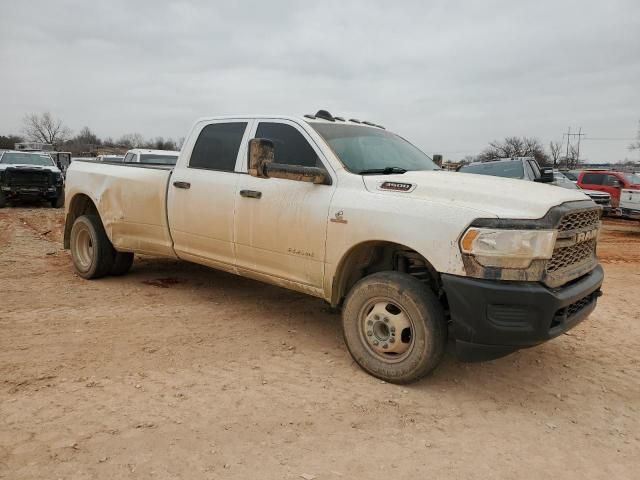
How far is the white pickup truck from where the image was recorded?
310 centimetres

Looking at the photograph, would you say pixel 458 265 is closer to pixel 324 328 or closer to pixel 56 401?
pixel 324 328

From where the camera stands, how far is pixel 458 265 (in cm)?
316

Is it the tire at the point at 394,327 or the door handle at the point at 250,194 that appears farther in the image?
the door handle at the point at 250,194

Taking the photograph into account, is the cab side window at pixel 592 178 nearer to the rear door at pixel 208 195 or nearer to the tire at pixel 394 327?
the rear door at pixel 208 195

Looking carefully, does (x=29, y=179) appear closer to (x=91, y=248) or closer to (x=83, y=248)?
(x=83, y=248)

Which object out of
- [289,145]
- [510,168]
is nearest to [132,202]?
[289,145]

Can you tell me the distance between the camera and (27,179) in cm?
1697

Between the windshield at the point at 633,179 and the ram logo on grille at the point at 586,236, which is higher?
the windshield at the point at 633,179

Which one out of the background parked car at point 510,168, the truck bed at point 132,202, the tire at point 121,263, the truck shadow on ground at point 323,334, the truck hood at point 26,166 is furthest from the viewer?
the truck hood at point 26,166

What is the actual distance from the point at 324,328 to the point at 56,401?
2.37m

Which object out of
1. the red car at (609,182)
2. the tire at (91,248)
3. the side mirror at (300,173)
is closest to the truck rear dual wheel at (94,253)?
the tire at (91,248)

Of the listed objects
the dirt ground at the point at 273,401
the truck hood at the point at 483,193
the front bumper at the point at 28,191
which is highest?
the truck hood at the point at 483,193

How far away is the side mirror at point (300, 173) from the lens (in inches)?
153

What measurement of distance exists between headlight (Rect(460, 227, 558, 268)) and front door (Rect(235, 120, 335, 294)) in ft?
3.98
